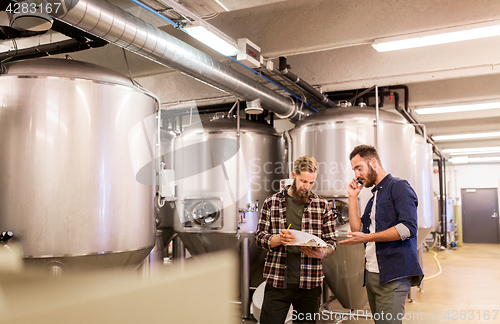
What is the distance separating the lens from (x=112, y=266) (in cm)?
330

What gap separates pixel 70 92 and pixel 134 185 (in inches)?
35.0

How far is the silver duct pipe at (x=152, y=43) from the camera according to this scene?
298 cm

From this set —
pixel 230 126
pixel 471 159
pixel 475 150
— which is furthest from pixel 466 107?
pixel 471 159

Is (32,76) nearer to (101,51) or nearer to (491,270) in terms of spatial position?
(101,51)

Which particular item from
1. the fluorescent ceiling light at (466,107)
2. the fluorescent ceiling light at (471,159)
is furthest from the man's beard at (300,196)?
the fluorescent ceiling light at (471,159)

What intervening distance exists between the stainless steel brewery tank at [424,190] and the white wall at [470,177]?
32.6 feet

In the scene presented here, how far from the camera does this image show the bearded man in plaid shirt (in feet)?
9.21

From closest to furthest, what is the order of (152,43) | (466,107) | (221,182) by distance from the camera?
(152,43) → (221,182) → (466,107)

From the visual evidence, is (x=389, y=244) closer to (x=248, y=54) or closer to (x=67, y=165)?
(x=67, y=165)

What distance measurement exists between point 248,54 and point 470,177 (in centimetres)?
1510

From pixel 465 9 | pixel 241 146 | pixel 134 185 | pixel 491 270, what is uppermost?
pixel 465 9

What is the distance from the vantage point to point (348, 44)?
Result: 455 centimetres

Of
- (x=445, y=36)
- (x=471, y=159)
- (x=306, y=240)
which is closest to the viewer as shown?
(x=306, y=240)

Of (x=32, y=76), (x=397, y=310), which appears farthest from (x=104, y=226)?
(x=397, y=310)
